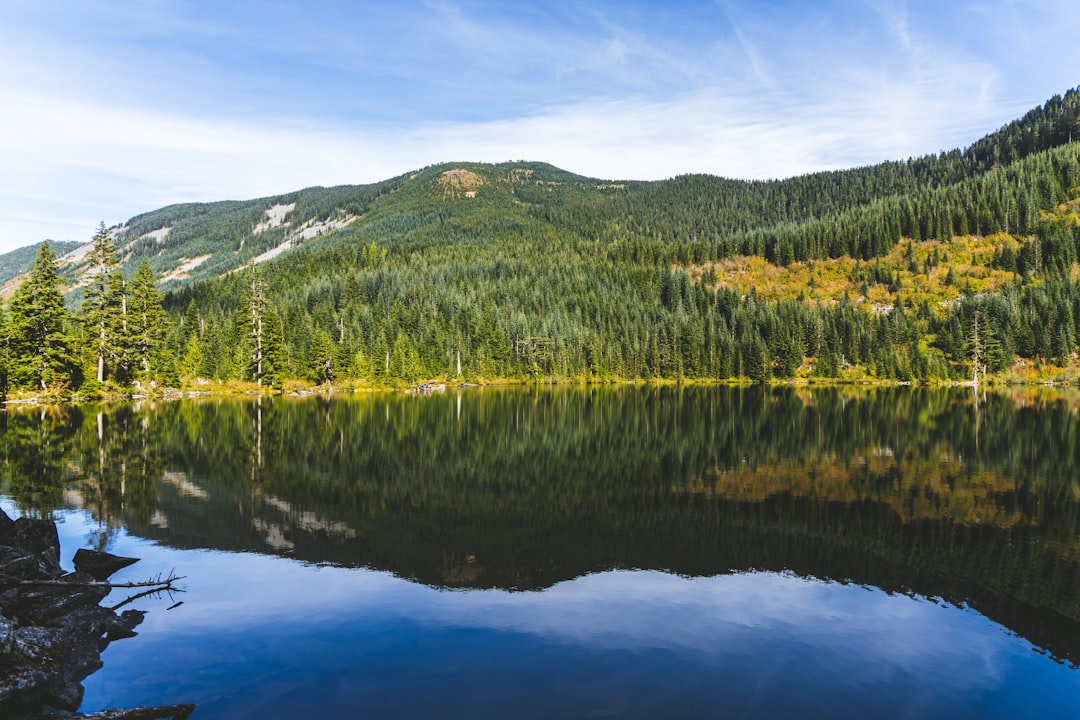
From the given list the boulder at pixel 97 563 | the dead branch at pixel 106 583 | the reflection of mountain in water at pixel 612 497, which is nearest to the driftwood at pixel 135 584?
the dead branch at pixel 106 583

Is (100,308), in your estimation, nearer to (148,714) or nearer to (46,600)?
(46,600)

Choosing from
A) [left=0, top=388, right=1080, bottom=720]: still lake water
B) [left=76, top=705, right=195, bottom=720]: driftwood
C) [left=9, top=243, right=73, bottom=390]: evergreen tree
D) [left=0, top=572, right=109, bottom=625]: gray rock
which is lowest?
[left=0, top=388, right=1080, bottom=720]: still lake water

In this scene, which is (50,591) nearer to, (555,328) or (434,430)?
(434,430)

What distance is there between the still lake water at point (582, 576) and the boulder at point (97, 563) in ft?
2.63

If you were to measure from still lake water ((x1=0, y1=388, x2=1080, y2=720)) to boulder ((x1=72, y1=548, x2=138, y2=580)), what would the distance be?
802mm

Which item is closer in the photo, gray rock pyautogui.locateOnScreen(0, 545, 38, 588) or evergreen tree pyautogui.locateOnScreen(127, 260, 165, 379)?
A: gray rock pyautogui.locateOnScreen(0, 545, 38, 588)

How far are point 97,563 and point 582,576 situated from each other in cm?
1329

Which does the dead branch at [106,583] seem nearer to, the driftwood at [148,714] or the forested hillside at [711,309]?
the driftwood at [148,714]

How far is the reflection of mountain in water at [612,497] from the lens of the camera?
1891cm

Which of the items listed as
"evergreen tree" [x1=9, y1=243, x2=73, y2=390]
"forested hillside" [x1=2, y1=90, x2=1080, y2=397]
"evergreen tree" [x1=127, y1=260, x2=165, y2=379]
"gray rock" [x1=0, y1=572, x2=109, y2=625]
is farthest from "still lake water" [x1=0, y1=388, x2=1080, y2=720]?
"forested hillside" [x1=2, y1=90, x2=1080, y2=397]

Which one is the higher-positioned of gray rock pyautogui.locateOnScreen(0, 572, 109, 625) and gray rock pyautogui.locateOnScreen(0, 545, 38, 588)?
gray rock pyautogui.locateOnScreen(0, 545, 38, 588)

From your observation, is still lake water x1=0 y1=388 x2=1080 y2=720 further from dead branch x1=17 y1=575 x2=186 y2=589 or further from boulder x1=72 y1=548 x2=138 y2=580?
boulder x1=72 y1=548 x2=138 y2=580

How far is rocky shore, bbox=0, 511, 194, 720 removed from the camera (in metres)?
10.6

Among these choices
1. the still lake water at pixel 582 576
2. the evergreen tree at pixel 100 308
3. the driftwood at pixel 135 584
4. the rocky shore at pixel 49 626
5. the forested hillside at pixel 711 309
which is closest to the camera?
the rocky shore at pixel 49 626
